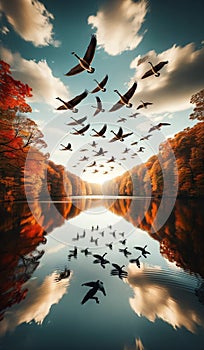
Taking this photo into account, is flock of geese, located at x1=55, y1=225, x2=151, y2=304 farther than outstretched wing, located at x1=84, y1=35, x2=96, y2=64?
No

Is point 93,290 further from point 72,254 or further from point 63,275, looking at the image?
point 72,254

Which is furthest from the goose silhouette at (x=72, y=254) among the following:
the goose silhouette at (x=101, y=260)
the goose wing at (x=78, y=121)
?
the goose wing at (x=78, y=121)

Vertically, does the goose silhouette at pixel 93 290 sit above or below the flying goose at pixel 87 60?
A: below

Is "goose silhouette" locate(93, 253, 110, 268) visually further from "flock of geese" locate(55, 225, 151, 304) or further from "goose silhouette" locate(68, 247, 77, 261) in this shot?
"goose silhouette" locate(68, 247, 77, 261)

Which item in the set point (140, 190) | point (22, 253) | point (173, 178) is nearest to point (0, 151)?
point (22, 253)

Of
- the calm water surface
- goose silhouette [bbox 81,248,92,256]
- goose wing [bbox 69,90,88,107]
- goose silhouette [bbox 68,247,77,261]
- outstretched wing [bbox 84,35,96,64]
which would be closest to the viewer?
the calm water surface

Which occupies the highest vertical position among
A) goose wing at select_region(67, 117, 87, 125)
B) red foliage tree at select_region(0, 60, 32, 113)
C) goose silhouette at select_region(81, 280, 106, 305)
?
red foliage tree at select_region(0, 60, 32, 113)

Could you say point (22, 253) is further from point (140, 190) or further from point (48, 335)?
point (140, 190)

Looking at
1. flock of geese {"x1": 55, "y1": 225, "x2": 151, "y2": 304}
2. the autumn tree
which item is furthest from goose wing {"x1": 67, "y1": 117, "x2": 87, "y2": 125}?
the autumn tree

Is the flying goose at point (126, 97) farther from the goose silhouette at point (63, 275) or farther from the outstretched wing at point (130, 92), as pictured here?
the goose silhouette at point (63, 275)

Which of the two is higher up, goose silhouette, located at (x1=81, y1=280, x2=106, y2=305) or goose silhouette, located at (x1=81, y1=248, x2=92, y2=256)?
goose silhouette, located at (x1=81, y1=248, x2=92, y2=256)

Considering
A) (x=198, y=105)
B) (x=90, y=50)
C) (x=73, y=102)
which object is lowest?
(x=73, y=102)

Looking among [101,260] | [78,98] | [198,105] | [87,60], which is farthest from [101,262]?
[198,105]

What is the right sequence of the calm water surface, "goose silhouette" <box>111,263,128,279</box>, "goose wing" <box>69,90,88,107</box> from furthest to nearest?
"goose wing" <box>69,90,88,107</box> → "goose silhouette" <box>111,263,128,279</box> → the calm water surface
